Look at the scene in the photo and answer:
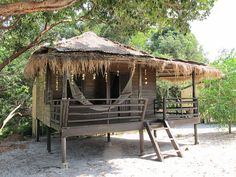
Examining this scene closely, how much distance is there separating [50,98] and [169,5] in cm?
499

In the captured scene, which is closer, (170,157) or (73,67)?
(73,67)

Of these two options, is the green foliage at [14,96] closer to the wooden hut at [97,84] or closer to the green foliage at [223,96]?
the wooden hut at [97,84]

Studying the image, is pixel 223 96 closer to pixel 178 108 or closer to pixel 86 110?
pixel 178 108

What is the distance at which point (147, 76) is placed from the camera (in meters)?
11.3

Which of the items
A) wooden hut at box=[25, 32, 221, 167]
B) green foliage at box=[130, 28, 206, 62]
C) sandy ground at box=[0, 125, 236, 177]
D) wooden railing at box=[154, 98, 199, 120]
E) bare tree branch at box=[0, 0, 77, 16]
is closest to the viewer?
bare tree branch at box=[0, 0, 77, 16]

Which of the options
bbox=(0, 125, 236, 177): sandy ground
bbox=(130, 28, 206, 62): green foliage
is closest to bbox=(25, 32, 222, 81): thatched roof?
bbox=(0, 125, 236, 177): sandy ground

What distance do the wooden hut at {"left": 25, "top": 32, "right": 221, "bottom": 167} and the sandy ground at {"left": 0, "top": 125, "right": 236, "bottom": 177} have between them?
57cm

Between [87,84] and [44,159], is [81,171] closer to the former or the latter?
[44,159]

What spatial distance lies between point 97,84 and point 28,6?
5.86m

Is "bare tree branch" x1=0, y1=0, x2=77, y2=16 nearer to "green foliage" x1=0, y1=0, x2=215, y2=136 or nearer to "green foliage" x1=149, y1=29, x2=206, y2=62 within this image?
"green foliage" x1=0, y1=0, x2=215, y2=136

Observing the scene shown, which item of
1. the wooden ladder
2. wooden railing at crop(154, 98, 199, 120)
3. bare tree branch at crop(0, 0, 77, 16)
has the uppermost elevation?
bare tree branch at crop(0, 0, 77, 16)

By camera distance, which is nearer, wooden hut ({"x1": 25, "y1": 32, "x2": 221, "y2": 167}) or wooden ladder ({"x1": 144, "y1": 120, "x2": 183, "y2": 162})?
wooden hut ({"x1": 25, "y1": 32, "x2": 221, "y2": 167})

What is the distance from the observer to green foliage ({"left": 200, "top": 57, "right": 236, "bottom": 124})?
12164 mm

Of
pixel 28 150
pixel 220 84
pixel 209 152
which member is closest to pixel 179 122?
pixel 209 152
